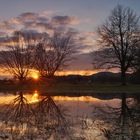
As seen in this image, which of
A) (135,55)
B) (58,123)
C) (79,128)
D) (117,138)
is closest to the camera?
(117,138)

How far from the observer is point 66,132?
14867 mm

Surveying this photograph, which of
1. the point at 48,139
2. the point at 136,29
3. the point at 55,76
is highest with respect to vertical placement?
the point at 136,29

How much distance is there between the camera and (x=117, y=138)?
12.9 m

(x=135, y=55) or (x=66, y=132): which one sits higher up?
(x=135, y=55)

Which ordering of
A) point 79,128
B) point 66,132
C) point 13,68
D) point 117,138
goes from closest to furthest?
point 117,138 < point 66,132 < point 79,128 < point 13,68

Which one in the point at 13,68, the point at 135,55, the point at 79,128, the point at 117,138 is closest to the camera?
the point at 117,138

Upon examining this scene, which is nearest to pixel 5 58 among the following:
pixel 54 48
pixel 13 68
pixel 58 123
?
pixel 13 68

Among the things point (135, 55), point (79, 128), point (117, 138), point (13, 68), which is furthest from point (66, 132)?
point (13, 68)

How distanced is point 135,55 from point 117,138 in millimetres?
49798

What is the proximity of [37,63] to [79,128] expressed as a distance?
242 ft

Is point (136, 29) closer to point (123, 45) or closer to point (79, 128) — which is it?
point (123, 45)

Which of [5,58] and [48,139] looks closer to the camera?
[48,139]

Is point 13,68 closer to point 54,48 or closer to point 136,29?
point 54,48

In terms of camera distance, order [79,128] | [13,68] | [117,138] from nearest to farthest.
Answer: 1. [117,138]
2. [79,128]
3. [13,68]
